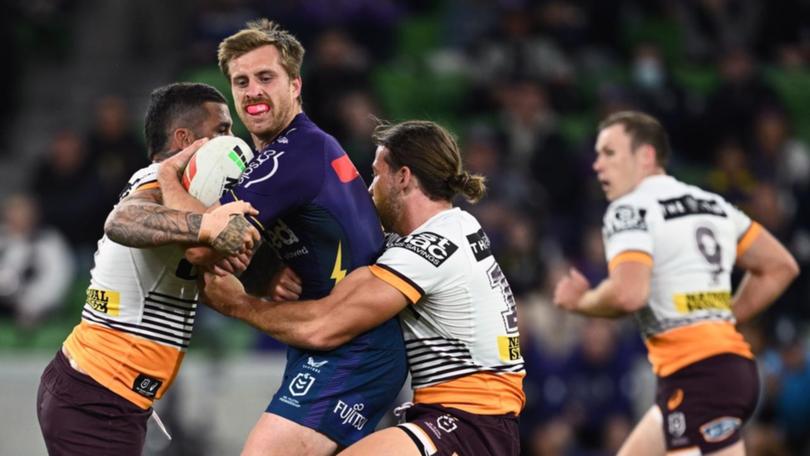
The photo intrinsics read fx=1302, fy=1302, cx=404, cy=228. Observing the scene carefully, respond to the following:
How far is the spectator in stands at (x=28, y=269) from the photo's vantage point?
11883mm

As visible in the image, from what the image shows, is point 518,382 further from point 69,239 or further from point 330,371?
point 69,239

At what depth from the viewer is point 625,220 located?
7219 millimetres

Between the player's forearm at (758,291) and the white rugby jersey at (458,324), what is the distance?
89.0 inches

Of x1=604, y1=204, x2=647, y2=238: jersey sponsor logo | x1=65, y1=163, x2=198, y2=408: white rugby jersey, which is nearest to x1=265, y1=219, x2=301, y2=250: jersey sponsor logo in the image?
x1=65, y1=163, x2=198, y2=408: white rugby jersey

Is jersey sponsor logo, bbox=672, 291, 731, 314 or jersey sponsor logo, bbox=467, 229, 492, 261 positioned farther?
jersey sponsor logo, bbox=672, 291, 731, 314

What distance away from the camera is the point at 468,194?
20.2 ft

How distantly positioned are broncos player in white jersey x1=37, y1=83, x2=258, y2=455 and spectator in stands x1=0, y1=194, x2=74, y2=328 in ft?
19.9

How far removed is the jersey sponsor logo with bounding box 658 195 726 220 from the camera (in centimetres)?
727

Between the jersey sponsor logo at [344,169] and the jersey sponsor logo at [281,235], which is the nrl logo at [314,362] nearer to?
the jersey sponsor logo at [281,235]

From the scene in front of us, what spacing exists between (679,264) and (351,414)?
2.36 m

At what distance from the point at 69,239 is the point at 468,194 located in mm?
7415

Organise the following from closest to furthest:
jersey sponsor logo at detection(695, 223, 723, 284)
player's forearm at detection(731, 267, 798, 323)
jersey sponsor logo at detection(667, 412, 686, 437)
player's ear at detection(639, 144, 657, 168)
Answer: jersey sponsor logo at detection(667, 412, 686, 437) → jersey sponsor logo at detection(695, 223, 723, 284) → player's ear at detection(639, 144, 657, 168) → player's forearm at detection(731, 267, 798, 323)

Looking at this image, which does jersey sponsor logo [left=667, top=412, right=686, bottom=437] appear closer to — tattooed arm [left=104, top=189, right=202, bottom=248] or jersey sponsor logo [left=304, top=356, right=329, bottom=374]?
jersey sponsor logo [left=304, top=356, right=329, bottom=374]

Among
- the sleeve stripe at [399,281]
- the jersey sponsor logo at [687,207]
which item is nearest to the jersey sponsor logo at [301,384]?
the sleeve stripe at [399,281]
